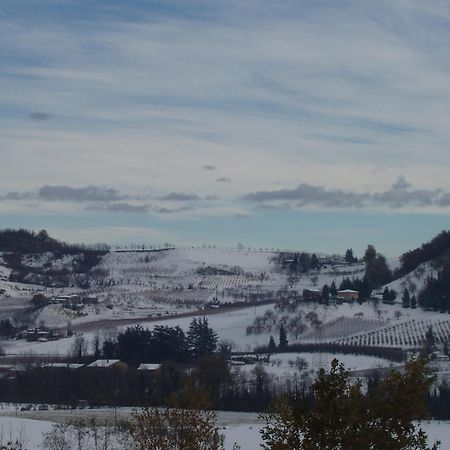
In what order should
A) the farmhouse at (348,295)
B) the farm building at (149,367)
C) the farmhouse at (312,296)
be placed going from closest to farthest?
the farm building at (149,367) < the farmhouse at (312,296) < the farmhouse at (348,295)

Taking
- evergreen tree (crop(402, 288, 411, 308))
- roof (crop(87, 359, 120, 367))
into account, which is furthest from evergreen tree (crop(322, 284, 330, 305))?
roof (crop(87, 359, 120, 367))

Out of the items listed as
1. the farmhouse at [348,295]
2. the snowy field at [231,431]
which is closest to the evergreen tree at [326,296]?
the farmhouse at [348,295]

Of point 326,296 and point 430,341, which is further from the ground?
point 326,296

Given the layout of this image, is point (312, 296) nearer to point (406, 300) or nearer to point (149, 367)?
point (406, 300)

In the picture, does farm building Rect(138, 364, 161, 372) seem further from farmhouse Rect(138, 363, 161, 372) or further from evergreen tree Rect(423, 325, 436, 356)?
Result: evergreen tree Rect(423, 325, 436, 356)

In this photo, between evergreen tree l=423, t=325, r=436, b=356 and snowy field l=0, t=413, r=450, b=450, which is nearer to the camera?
snowy field l=0, t=413, r=450, b=450

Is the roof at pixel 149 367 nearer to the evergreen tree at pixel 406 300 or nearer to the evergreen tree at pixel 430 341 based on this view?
the evergreen tree at pixel 430 341

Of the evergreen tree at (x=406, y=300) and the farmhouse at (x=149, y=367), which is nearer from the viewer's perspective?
the farmhouse at (x=149, y=367)

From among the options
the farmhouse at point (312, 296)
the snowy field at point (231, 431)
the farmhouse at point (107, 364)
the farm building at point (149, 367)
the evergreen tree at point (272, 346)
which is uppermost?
the farmhouse at point (312, 296)

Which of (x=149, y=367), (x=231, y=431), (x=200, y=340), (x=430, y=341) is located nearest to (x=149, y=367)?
(x=149, y=367)

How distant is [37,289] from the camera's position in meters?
134

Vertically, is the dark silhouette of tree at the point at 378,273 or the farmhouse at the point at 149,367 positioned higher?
the dark silhouette of tree at the point at 378,273

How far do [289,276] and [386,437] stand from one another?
135m

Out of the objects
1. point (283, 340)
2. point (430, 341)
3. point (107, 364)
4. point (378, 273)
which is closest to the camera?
point (107, 364)
